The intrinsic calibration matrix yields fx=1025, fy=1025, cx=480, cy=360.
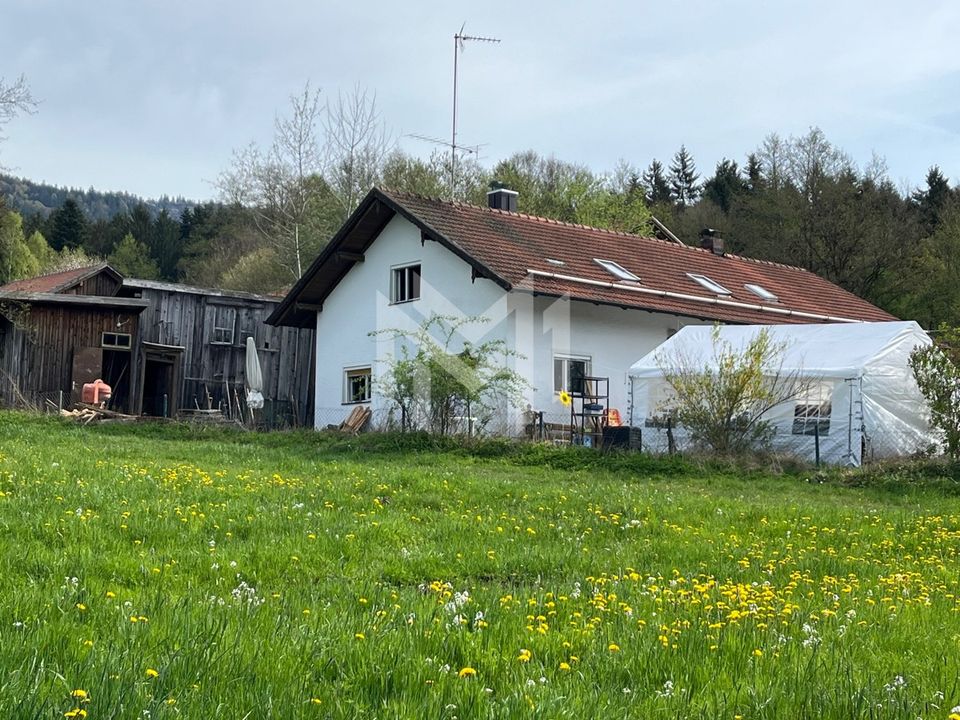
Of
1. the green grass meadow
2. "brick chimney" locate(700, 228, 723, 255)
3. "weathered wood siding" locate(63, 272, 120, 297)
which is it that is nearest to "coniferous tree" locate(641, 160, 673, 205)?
"brick chimney" locate(700, 228, 723, 255)

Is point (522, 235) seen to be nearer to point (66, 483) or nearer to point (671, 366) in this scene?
point (671, 366)

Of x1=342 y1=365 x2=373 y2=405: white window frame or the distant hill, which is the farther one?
the distant hill

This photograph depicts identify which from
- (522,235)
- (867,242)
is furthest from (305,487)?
(867,242)

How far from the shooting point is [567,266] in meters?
27.5

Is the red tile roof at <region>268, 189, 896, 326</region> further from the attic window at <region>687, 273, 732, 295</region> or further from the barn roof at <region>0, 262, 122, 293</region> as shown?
the barn roof at <region>0, 262, 122, 293</region>

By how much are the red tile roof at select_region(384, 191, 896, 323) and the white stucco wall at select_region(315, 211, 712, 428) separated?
0.64 meters

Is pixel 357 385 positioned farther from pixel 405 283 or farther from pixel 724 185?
pixel 724 185

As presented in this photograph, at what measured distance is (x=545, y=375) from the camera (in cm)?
2573

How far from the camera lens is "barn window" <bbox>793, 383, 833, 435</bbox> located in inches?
836

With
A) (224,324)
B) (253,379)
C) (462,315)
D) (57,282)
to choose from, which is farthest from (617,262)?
(57,282)

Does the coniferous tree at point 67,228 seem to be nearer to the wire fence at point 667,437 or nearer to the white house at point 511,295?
the white house at point 511,295

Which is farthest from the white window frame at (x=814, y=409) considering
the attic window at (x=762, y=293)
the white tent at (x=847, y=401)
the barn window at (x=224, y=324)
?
the barn window at (x=224, y=324)

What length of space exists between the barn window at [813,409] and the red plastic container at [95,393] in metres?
21.0

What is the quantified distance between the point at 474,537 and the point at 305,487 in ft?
11.7
